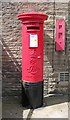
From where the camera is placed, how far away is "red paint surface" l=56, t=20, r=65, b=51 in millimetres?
6355

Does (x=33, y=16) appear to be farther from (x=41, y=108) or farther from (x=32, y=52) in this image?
(x=41, y=108)

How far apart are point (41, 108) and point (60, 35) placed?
1.98m

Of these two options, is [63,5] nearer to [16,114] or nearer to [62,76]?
[62,76]

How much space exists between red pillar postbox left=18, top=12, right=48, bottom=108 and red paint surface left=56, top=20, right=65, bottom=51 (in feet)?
3.06

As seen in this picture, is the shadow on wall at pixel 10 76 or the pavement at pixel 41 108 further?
the shadow on wall at pixel 10 76

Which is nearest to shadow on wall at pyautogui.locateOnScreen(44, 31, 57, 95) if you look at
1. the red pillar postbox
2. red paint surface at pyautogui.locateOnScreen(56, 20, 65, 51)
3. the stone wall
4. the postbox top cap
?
the stone wall

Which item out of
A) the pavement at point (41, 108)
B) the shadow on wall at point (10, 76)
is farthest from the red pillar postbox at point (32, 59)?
the shadow on wall at point (10, 76)

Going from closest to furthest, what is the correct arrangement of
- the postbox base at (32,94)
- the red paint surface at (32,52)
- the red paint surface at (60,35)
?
1. the red paint surface at (32,52)
2. the postbox base at (32,94)
3. the red paint surface at (60,35)

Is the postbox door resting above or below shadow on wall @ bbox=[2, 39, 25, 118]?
above

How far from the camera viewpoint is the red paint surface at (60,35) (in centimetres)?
636

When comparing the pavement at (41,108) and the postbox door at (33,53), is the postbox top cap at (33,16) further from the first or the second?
the pavement at (41,108)

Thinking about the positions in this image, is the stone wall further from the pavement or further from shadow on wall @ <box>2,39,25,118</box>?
the pavement

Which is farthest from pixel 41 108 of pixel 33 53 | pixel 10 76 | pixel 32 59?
pixel 10 76

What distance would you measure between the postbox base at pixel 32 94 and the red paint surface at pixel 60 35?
1291 millimetres
